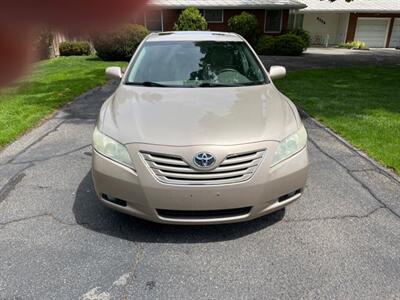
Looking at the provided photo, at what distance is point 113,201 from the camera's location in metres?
2.87

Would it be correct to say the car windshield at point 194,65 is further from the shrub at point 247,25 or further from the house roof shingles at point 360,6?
the house roof shingles at point 360,6

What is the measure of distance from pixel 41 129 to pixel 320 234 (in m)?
4.57

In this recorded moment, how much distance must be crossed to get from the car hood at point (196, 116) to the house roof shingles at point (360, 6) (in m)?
23.6

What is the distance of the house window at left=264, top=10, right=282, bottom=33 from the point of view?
19788 millimetres

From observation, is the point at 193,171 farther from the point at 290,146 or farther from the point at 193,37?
the point at 193,37

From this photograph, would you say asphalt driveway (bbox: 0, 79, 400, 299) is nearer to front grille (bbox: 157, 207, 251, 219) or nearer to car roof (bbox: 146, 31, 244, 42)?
front grille (bbox: 157, 207, 251, 219)

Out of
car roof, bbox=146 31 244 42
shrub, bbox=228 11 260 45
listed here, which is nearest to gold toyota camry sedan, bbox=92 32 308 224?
car roof, bbox=146 31 244 42

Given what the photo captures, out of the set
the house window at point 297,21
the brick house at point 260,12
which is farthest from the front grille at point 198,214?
the house window at point 297,21

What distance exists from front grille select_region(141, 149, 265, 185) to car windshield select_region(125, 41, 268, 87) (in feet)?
4.33

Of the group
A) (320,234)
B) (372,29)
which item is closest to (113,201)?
(320,234)

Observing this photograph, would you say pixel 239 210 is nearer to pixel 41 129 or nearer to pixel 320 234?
pixel 320 234

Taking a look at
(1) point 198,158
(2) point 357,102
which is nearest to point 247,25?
(2) point 357,102

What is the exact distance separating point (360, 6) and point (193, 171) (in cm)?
2717

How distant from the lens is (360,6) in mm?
25188
